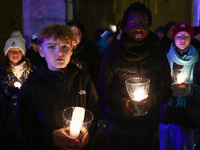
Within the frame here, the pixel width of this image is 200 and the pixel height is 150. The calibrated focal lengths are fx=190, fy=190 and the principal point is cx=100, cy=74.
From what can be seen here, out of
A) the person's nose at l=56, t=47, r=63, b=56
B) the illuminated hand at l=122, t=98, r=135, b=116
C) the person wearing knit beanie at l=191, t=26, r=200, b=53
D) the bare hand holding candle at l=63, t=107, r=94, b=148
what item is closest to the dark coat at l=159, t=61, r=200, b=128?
the illuminated hand at l=122, t=98, r=135, b=116

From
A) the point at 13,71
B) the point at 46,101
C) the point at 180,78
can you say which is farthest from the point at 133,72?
the point at 13,71

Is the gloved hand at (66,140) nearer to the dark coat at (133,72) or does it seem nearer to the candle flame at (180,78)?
the dark coat at (133,72)

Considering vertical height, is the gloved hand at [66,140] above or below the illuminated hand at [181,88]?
below

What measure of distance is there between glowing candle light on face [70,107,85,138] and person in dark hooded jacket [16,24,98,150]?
1.22 feet

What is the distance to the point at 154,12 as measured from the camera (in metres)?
14.4

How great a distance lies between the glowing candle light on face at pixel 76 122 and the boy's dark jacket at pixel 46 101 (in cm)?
40

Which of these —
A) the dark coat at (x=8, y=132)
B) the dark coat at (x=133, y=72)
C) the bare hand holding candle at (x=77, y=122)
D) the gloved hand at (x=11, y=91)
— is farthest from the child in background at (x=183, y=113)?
the dark coat at (x=8, y=132)

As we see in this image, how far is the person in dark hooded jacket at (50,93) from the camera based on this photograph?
186 cm

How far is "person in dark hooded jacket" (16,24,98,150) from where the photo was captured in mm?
1861

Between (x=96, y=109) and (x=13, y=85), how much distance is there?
5.39ft

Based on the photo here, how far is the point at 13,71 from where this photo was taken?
3.45 metres

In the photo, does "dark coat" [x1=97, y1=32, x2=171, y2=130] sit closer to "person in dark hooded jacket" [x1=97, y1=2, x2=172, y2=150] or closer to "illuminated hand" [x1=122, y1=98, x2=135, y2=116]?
"person in dark hooded jacket" [x1=97, y1=2, x2=172, y2=150]

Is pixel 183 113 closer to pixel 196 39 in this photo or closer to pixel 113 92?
pixel 113 92

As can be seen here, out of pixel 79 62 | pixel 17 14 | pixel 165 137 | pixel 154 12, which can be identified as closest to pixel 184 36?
pixel 165 137
